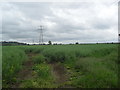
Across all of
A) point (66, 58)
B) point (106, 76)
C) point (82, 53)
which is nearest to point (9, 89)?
point (106, 76)

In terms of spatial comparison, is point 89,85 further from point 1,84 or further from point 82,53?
point 82,53

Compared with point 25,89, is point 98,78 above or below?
above

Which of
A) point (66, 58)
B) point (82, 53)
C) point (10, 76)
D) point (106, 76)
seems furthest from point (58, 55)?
point (106, 76)

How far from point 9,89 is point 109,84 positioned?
3091 mm

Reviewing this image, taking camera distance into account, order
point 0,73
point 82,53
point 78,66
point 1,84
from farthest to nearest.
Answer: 1. point 82,53
2. point 78,66
3. point 0,73
4. point 1,84

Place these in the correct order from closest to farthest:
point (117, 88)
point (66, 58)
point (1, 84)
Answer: point (117, 88) < point (1, 84) < point (66, 58)

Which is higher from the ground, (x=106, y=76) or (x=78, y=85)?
(x=106, y=76)

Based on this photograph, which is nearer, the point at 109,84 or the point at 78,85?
the point at 109,84

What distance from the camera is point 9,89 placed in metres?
4.20

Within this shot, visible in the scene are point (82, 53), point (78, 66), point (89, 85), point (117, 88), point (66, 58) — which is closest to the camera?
point (117, 88)

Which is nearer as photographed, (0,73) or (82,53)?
(0,73)

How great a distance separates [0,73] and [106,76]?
12.4 ft

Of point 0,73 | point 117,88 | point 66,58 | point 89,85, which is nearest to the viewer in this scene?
point 117,88

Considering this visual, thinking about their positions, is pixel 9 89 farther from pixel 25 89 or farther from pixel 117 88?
pixel 117 88
